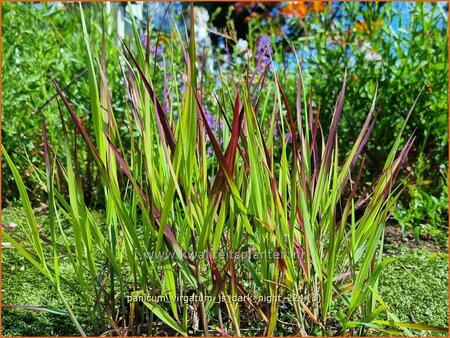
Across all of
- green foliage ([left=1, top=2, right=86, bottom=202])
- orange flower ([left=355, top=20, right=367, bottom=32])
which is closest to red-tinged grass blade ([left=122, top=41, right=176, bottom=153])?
green foliage ([left=1, top=2, right=86, bottom=202])

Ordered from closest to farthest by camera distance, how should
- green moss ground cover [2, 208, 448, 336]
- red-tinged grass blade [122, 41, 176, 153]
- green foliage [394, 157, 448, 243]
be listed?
1. red-tinged grass blade [122, 41, 176, 153]
2. green moss ground cover [2, 208, 448, 336]
3. green foliage [394, 157, 448, 243]

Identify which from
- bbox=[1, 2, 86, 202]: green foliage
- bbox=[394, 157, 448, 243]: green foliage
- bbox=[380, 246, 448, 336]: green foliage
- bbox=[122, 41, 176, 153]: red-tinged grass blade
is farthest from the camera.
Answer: bbox=[1, 2, 86, 202]: green foliage

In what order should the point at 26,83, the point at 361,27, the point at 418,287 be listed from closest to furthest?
the point at 418,287 → the point at 26,83 → the point at 361,27

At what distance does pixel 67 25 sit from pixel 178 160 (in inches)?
139

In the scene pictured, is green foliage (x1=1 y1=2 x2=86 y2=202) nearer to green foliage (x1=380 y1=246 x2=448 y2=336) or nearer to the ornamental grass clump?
the ornamental grass clump

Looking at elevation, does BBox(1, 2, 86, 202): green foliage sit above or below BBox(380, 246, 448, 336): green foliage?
above

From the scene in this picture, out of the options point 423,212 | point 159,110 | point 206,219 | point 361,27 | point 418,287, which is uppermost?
point 361,27

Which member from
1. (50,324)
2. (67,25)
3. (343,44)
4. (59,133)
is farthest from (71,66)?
(50,324)

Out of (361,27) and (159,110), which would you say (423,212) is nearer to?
(361,27)

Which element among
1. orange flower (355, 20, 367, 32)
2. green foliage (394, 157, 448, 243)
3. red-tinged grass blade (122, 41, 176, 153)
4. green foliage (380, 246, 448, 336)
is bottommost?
green foliage (380, 246, 448, 336)

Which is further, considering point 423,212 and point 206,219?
Result: point 423,212

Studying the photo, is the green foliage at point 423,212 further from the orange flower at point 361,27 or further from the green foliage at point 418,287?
the orange flower at point 361,27

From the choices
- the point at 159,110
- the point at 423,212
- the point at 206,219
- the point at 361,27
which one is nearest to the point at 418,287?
the point at 423,212

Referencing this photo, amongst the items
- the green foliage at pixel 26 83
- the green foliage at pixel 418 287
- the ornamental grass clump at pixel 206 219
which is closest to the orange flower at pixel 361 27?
the green foliage at pixel 418 287
